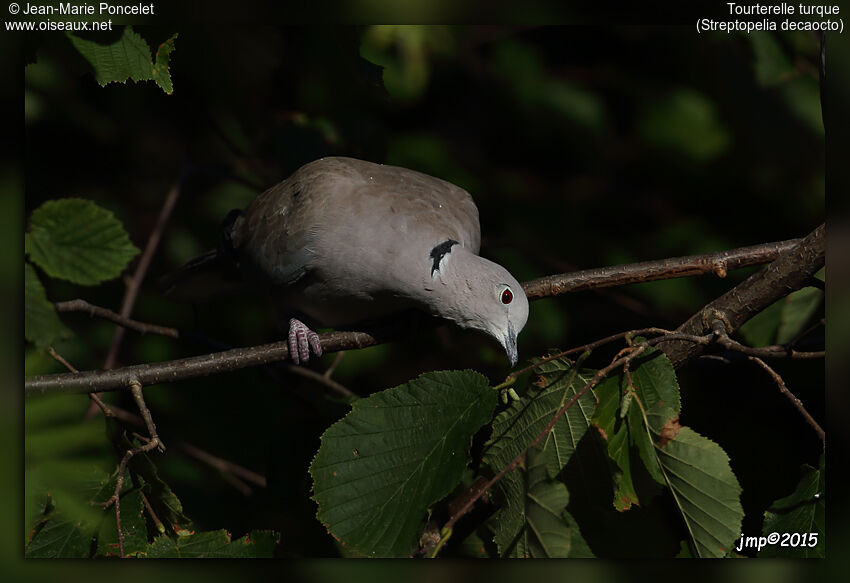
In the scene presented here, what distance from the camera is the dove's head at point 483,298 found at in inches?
93.5

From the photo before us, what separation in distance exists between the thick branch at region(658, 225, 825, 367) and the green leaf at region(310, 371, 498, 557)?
25.2 inches

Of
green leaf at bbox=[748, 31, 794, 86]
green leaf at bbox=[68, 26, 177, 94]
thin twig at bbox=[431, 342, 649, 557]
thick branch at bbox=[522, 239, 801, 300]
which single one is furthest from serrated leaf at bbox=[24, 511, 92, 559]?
green leaf at bbox=[748, 31, 794, 86]

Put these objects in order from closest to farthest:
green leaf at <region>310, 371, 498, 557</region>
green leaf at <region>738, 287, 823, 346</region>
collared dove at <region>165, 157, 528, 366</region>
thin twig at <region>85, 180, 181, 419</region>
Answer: green leaf at <region>310, 371, 498, 557</region> < collared dove at <region>165, 157, 528, 366</region> < green leaf at <region>738, 287, 823, 346</region> < thin twig at <region>85, 180, 181, 419</region>

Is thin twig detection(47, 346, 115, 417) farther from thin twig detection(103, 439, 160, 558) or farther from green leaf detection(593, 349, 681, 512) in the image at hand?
green leaf detection(593, 349, 681, 512)

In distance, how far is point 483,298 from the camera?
241 centimetres

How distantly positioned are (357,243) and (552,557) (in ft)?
4.25

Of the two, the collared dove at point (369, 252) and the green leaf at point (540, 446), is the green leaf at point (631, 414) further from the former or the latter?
the collared dove at point (369, 252)

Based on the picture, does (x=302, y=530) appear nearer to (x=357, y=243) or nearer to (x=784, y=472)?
(x=357, y=243)

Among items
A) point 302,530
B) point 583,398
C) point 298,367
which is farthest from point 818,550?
point 298,367

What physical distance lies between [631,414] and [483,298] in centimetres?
72

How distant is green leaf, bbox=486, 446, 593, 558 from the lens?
1924 mm

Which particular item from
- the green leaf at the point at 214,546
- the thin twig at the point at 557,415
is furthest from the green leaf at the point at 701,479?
the green leaf at the point at 214,546

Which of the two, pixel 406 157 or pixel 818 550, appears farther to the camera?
pixel 406 157

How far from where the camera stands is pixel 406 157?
3346 millimetres
